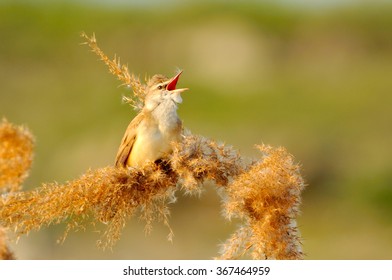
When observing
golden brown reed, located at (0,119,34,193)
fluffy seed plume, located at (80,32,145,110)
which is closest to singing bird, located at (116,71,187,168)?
fluffy seed plume, located at (80,32,145,110)

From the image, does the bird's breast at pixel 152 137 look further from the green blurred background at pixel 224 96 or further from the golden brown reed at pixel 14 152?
the green blurred background at pixel 224 96

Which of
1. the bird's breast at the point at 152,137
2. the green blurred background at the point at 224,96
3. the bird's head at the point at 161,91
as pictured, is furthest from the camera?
the green blurred background at the point at 224,96

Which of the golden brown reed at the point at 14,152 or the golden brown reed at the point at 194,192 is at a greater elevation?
the golden brown reed at the point at 14,152

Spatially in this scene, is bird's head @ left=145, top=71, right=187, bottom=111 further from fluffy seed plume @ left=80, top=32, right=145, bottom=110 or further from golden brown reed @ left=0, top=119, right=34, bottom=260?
golden brown reed @ left=0, top=119, right=34, bottom=260

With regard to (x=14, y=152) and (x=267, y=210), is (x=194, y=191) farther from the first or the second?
(x=14, y=152)

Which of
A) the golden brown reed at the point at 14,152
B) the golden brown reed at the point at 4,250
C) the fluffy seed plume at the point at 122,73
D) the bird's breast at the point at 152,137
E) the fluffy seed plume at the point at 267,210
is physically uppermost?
the bird's breast at the point at 152,137

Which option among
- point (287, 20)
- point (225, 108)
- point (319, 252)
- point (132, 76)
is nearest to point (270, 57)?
point (287, 20)

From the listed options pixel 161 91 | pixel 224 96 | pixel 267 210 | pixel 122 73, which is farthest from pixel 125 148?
pixel 224 96

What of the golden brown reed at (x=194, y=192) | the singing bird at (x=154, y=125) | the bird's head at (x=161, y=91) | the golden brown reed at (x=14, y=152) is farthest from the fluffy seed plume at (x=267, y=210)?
the bird's head at (x=161, y=91)
